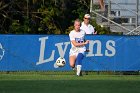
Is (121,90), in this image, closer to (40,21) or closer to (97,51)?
(97,51)

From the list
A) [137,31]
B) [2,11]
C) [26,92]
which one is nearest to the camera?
[26,92]

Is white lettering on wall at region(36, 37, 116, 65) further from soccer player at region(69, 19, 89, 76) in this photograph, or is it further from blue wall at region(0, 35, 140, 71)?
soccer player at region(69, 19, 89, 76)

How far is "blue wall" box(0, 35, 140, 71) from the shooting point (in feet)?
61.7

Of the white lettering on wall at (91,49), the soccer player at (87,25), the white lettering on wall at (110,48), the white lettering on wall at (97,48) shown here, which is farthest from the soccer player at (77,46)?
the white lettering on wall at (110,48)

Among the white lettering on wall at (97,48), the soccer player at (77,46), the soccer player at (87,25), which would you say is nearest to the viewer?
the soccer player at (77,46)

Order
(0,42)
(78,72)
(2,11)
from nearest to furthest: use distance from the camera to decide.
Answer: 1. (78,72)
2. (0,42)
3. (2,11)

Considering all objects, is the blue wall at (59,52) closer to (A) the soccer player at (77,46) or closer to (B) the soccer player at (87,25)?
(B) the soccer player at (87,25)

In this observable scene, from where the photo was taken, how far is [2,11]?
35625 millimetres

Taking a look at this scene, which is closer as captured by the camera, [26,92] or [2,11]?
[26,92]

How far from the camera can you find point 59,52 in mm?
19031

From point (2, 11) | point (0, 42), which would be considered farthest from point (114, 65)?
point (2, 11)

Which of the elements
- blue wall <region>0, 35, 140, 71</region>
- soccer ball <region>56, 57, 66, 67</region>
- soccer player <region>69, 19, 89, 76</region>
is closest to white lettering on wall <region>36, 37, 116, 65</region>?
blue wall <region>0, 35, 140, 71</region>

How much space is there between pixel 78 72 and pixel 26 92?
664cm

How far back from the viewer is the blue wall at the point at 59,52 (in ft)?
61.7
